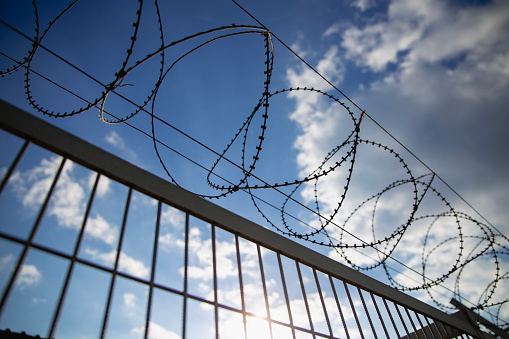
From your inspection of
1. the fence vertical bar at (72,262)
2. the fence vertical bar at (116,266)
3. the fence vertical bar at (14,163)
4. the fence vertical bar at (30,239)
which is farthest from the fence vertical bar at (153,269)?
the fence vertical bar at (14,163)

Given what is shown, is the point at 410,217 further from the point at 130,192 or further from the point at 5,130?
the point at 5,130

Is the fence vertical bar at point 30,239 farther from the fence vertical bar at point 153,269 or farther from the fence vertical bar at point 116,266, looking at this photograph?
the fence vertical bar at point 153,269

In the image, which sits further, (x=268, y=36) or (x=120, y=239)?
(x=268, y=36)

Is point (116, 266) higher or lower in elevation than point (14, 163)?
lower

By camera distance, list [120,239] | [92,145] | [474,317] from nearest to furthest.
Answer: [120,239]
[92,145]
[474,317]

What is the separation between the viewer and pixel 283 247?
4.72 m

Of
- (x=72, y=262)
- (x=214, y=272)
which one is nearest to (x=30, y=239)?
(x=72, y=262)

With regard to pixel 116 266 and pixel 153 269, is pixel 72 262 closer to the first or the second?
pixel 116 266

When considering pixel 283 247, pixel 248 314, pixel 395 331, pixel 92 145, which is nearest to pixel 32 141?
pixel 92 145

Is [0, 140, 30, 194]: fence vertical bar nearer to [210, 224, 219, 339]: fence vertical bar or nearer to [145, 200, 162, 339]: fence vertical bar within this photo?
[145, 200, 162, 339]: fence vertical bar

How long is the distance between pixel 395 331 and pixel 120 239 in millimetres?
4884

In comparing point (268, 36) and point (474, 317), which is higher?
point (268, 36)

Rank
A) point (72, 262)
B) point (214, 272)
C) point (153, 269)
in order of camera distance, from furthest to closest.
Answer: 1. point (214, 272)
2. point (153, 269)
3. point (72, 262)

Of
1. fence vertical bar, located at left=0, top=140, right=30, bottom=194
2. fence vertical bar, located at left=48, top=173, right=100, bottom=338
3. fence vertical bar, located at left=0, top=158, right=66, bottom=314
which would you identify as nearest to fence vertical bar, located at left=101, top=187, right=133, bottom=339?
fence vertical bar, located at left=48, top=173, right=100, bottom=338
